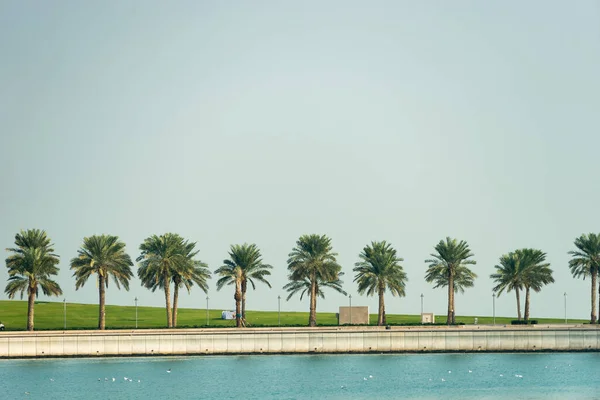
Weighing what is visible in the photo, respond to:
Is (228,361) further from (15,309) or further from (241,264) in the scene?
(15,309)

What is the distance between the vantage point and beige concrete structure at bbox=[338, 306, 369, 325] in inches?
5906

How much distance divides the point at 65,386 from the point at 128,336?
21818 millimetres

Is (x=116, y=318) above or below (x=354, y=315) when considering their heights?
below

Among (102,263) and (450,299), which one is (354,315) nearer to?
(450,299)

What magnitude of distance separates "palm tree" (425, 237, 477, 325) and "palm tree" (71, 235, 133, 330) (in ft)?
139

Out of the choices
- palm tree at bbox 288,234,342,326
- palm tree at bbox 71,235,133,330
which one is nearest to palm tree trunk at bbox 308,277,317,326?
palm tree at bbox 288,234,342,326

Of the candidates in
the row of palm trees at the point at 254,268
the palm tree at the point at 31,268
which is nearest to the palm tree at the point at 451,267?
the row of palm trees at the point at 254,268

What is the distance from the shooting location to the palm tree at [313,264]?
135m

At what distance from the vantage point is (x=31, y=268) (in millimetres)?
123750

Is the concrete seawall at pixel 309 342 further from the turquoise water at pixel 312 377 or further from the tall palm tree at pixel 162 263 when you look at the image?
the tall palm tree at pixel 162 263

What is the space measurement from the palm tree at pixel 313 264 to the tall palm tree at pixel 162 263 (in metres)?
14.6

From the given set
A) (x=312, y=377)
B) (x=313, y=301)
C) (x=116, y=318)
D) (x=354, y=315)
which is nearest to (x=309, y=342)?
(x=312, y=377)

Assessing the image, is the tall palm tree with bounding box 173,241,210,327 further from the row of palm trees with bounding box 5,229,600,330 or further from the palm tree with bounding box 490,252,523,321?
the palm tree with bounding box 490,252,523,321

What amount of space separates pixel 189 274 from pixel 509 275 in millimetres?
46322
